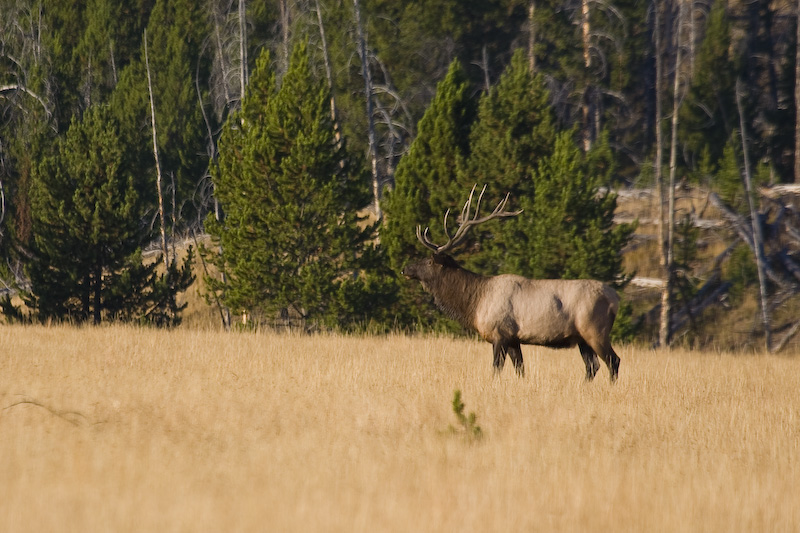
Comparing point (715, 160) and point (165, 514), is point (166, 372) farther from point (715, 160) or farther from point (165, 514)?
point (715, 160)

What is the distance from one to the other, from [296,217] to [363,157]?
1.95 meters

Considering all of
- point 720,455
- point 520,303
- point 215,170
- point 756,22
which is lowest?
point 720,455

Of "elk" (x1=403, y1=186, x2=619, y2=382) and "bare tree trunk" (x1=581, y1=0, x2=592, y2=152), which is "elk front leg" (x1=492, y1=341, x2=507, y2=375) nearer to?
"elk" (x1=403, y1=186, x2=619, y2=382)

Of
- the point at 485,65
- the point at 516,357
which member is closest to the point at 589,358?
the point at 516,357

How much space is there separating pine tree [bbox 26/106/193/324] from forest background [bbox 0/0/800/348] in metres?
0.04

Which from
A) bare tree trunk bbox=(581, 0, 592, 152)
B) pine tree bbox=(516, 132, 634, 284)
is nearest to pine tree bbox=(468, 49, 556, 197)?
pine tree bbox=(516, 132, 634, 284)

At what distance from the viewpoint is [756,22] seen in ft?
117

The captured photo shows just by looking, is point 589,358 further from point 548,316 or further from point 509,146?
point 509,146

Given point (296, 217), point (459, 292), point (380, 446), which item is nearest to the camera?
point (380, 446)

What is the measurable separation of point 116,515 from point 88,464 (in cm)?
105

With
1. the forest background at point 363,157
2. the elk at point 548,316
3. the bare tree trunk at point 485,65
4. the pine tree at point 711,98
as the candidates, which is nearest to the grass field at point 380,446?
the elk at point 548,316

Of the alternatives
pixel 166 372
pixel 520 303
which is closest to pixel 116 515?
pixel 166 372

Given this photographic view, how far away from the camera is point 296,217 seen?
58.4ft

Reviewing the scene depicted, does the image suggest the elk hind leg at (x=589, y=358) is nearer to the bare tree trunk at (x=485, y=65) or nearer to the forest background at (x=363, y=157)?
the forest background at (x=363, y=157)
